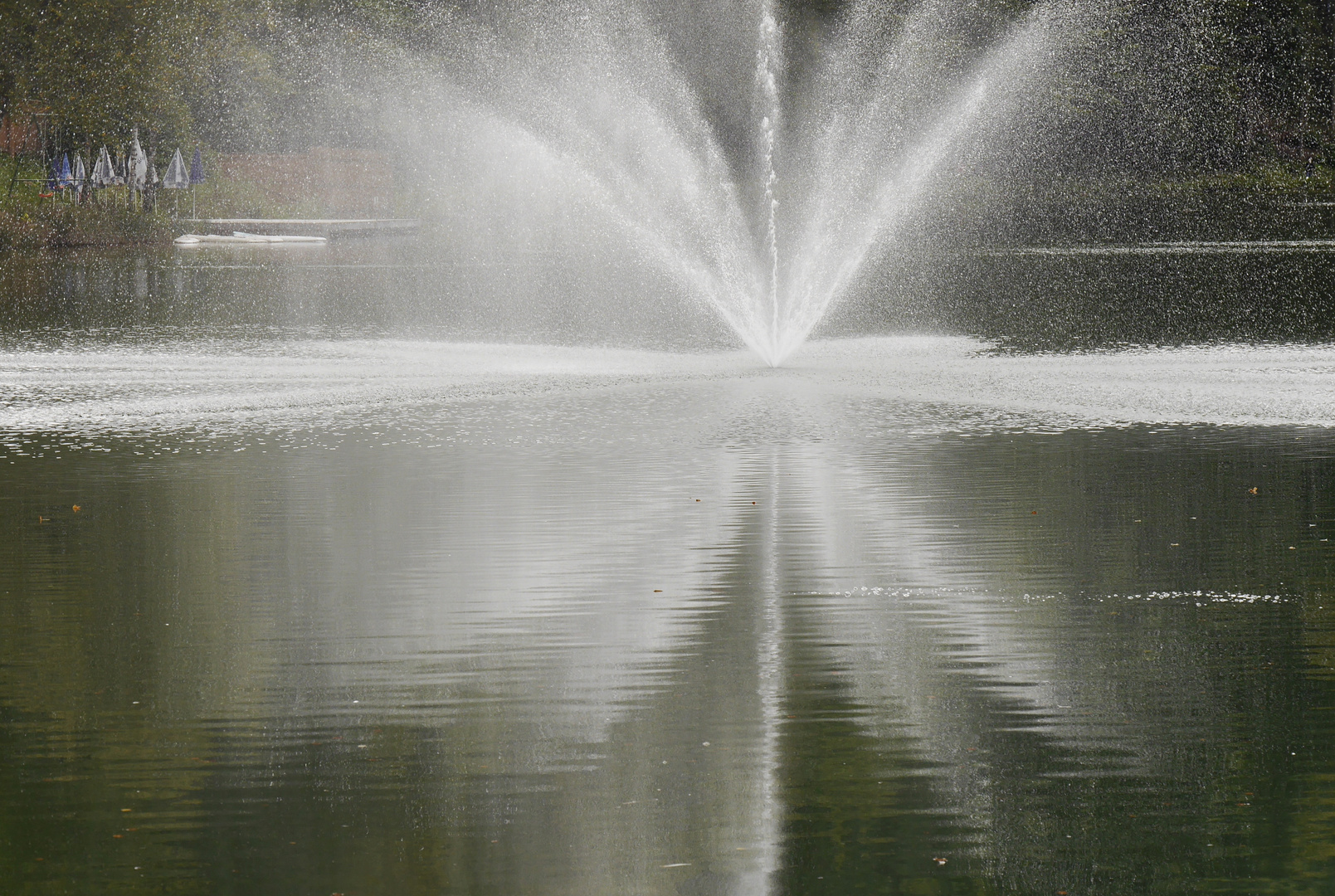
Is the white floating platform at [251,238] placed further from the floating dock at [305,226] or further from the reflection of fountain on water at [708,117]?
the reflection of fountain on water at [708,117]

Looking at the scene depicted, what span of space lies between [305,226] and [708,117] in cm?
1677

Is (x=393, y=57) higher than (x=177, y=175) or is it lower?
higher

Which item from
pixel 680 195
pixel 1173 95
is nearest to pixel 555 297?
pixel 680 195

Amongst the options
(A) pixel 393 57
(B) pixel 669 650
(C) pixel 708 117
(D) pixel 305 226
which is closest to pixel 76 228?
(D) pixel 305 226

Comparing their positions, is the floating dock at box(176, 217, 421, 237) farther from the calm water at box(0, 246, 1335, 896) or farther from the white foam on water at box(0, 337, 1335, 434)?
the calm water at box(0, 246, 1335, 896)

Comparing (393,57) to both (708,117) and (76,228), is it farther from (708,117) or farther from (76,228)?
(76,228)

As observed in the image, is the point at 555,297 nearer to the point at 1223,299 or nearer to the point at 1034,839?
the point at 1223,299

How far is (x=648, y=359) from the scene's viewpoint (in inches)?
957

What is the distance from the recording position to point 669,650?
29.6 feet

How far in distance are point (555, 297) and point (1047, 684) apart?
97.9 ft

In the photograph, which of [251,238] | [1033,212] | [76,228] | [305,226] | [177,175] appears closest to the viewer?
[76,228]

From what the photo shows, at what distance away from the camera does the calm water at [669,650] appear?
21.2ft

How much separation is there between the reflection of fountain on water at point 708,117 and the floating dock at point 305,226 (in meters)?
2.98

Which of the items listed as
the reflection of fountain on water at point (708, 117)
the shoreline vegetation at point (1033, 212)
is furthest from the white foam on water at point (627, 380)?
the shoreline vegetation at point (1033, 212)
